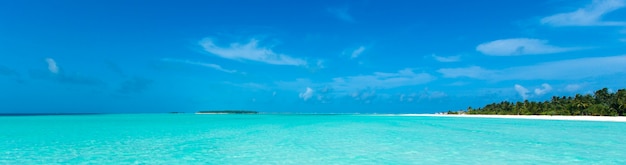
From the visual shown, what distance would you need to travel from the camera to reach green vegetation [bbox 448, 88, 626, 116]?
156ft

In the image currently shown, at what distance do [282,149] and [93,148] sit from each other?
5.82m

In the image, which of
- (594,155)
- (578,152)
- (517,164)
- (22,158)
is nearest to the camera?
(517,164)

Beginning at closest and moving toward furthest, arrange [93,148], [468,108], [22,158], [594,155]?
[22,158]
[594,155]
[93,148]
[468,108]

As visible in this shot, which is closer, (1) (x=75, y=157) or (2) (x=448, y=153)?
(1) (x=75, y=157)

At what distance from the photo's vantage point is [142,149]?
13.6 metres

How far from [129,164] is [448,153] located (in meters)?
8.29

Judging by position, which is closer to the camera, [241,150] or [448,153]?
[448,153]

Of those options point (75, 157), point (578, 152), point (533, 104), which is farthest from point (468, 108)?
point (75, 157)

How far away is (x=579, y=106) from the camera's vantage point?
52844mm

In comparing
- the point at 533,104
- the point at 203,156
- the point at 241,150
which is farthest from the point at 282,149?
the point at 533,104

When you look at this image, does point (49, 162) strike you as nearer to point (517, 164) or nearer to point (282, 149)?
point (282, 149)

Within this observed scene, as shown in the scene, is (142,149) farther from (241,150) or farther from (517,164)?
(517,164)

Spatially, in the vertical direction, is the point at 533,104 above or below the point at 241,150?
above

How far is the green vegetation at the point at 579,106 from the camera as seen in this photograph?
1874 inches
